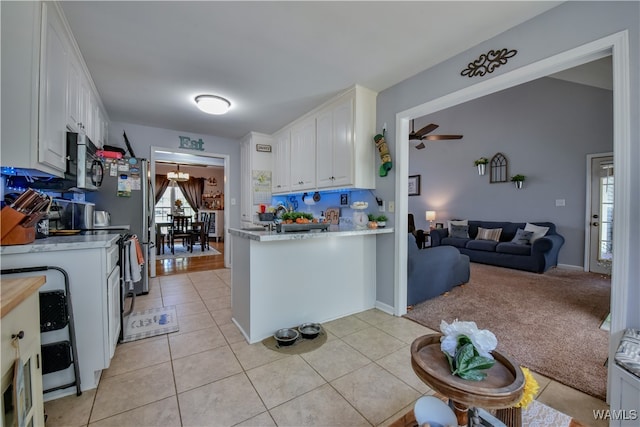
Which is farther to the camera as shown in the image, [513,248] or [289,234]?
[513,248]

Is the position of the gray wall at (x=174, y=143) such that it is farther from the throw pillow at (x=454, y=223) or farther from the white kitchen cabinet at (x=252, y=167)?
the throw pillow at (x=454, y=223)

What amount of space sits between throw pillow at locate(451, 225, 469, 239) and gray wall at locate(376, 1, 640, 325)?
154 inches

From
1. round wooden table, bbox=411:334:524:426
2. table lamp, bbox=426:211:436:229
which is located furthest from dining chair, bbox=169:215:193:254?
round wooden table, bbox=411:334:524:426

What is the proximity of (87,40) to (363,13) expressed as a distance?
85.1 inches

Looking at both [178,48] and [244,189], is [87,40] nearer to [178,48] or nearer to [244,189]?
[178,48]

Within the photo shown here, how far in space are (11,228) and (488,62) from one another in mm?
3332

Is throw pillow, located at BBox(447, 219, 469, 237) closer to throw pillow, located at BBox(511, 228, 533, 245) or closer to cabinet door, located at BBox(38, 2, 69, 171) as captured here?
throw pillow, located at BBox(511, 228, 533, 245)

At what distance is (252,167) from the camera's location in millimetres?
4707

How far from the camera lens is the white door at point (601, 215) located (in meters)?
4.37

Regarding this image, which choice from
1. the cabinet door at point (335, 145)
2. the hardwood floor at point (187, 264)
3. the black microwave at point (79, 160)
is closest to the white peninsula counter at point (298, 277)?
the cabinet door at point (335, 145)

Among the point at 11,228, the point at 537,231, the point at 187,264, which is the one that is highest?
the point at 11,228

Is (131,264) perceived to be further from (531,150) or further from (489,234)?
(531,150)

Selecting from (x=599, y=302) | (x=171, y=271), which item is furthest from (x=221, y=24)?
(x=599, y=302)

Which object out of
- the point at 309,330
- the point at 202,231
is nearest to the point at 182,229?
the point at 202,231
